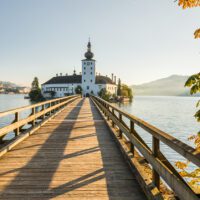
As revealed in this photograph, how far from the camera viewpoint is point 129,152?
6.07 metres

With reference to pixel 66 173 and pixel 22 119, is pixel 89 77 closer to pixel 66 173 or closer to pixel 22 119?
pixel 22 119

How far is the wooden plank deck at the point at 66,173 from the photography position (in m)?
3.99

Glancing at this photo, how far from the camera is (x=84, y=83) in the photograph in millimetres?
112875

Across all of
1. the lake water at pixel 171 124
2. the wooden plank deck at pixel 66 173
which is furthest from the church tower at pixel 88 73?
the wooden plank deck at pixel 66 173

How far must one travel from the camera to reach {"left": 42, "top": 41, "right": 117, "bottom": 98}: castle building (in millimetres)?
112875

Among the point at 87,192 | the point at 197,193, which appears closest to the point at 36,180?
the point at 87,192

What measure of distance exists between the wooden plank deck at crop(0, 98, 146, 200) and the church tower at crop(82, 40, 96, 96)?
104620mm

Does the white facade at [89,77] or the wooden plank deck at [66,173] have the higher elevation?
the white facade at [89,77]

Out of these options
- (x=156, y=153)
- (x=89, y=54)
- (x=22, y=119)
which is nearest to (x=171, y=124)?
(x=22, y=119)

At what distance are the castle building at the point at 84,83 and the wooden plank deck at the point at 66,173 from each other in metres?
92.3

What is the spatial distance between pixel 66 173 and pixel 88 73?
360 ft

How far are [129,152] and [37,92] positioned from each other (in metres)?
126

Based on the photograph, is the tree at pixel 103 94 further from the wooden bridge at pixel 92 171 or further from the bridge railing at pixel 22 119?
the wooden bridge at pixel 92 171

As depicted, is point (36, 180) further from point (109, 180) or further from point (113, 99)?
point (113, 99)
